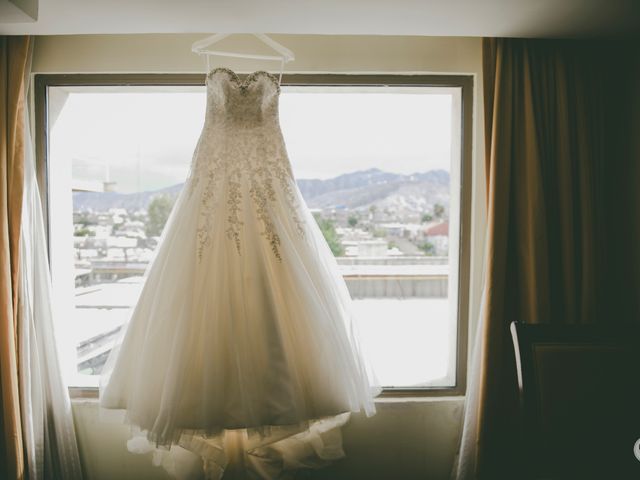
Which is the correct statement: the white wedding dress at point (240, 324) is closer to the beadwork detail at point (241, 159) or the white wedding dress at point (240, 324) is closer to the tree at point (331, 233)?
the beadwork detail at point (241, 159)

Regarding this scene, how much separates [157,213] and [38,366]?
0.90 meters

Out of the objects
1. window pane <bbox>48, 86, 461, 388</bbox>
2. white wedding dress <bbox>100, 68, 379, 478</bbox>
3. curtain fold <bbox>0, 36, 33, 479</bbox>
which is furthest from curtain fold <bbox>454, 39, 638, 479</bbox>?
curtain fold <bbox>0, 36, 33, 479</bbox>

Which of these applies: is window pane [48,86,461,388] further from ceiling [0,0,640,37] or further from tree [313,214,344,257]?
ceiling [0,0,640,37]

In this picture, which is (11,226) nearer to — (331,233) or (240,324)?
(240,324)

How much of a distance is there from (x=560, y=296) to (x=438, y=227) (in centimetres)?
66

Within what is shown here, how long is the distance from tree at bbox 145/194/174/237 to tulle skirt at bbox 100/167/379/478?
0.66 meters

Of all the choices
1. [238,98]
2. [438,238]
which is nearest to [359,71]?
[238,98]

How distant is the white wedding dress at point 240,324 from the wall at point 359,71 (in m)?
0.46

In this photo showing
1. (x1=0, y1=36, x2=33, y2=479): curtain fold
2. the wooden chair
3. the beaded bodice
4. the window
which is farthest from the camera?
the window

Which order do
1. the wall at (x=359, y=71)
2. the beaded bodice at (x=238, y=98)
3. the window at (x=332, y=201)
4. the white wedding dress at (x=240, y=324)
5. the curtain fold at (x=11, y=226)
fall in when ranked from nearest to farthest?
the white wedding dress at (x=240, y=324) < the beaded bodice at (x=238, y=98) < the curtain fold at (x=11, y=226) < the wall at (x=359, y=71) < the window at (x=332, y=201)

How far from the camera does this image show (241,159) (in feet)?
5.37

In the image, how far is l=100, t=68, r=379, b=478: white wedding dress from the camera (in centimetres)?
140

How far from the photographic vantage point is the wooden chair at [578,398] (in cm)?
129

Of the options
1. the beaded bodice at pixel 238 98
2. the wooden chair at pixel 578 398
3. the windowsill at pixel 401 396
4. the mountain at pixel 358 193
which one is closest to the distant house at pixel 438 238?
the mountain at pixel 358 193
